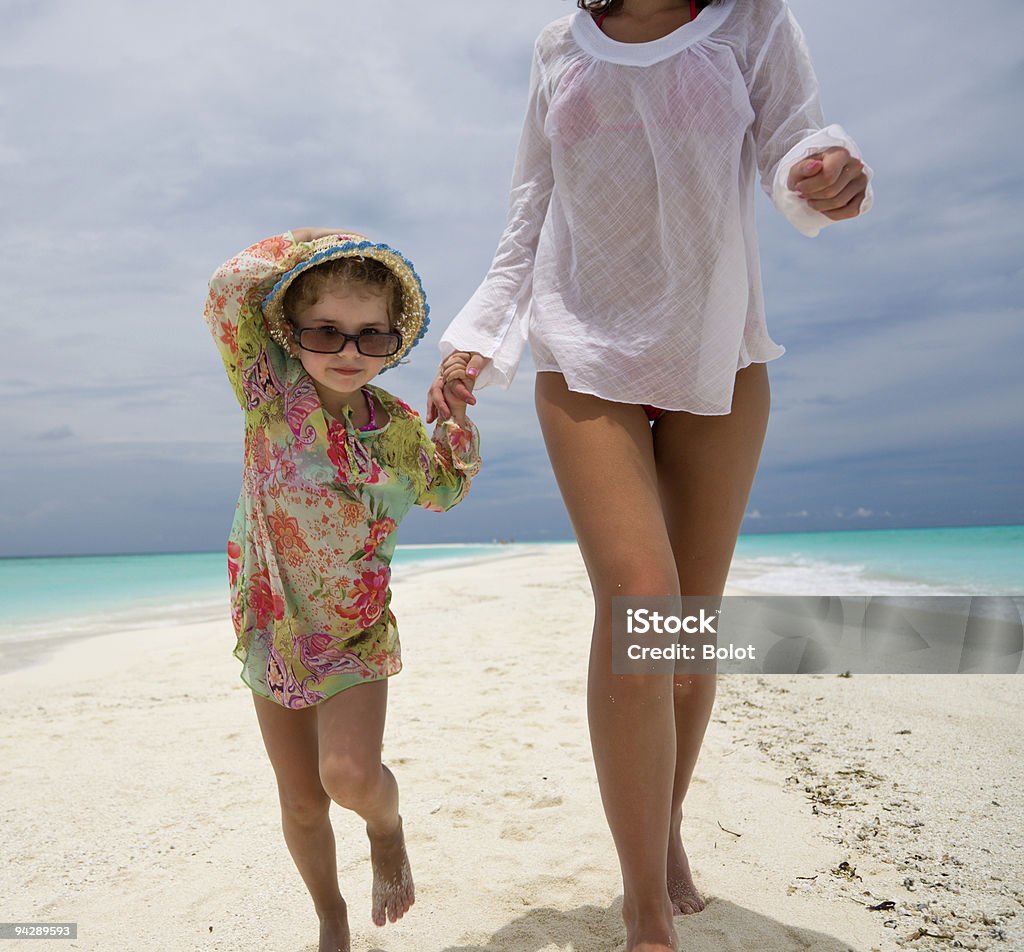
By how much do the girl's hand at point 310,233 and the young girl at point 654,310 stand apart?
0.48m

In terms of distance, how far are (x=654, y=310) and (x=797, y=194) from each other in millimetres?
420

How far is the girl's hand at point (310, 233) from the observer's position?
2398 millimetres

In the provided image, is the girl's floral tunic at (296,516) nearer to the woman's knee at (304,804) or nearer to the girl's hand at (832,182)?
the woman's knee at (304,804)

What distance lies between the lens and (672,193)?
2.08 meters

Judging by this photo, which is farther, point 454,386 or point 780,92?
point 454,386

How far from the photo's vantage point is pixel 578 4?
233 centimetres

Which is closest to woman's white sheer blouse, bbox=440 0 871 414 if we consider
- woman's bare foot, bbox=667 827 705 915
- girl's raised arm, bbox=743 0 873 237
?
girl's raised arm, bbox=743 0 873 237

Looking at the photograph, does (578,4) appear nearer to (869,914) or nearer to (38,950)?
(869,914)

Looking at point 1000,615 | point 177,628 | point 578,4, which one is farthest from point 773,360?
point 177,628

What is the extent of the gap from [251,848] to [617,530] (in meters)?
2.27

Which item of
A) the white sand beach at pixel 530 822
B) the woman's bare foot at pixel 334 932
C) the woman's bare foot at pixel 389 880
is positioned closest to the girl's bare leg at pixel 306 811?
the woman's bare foot at pixel 334 932

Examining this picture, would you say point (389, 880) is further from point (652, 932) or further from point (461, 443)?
point (461, 443)

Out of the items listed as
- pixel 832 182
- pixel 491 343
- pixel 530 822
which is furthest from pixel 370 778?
pixel 832 182

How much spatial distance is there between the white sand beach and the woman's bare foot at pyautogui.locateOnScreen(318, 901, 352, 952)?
0.86 ft
